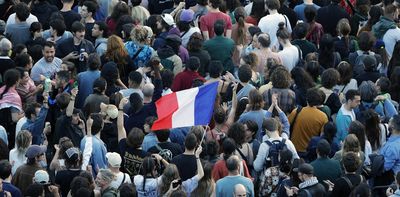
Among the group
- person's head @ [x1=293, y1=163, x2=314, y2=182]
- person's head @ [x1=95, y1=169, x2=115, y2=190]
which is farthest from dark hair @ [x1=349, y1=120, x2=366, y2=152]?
person's head @ [x1=95, y1=169, x2=115, y2=190]

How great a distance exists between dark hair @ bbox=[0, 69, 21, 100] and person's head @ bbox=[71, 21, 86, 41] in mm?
2298

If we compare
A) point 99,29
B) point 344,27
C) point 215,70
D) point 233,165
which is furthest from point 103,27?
point 233,165

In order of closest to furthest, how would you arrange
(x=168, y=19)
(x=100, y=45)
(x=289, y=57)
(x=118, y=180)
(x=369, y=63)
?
(x=118, y=180) < (x=369, y=63) < (x=289, y=57) < (x=100, y=45) < (x=168, y=19)

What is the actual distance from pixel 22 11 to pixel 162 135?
6.12 metres

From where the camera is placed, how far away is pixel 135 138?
853 inches

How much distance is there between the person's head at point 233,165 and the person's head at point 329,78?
3927 millimetres

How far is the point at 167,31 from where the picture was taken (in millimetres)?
27422

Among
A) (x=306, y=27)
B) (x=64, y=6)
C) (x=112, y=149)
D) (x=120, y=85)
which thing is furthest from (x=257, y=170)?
(x=64, y=6)

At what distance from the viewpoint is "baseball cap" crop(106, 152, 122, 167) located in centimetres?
2103

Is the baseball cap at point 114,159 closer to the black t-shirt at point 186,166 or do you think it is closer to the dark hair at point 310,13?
the black t-shirt at point 186,166

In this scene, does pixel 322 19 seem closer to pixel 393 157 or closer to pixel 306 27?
pixel 306 27

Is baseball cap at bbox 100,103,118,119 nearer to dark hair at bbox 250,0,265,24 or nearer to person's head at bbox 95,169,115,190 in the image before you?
person's head at bbox 95,169,115,190

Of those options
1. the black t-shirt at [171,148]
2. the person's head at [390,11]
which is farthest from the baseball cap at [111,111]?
the person's head at [390,11]

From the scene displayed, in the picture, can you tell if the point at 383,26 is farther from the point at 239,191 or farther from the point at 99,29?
the point at 239,191
